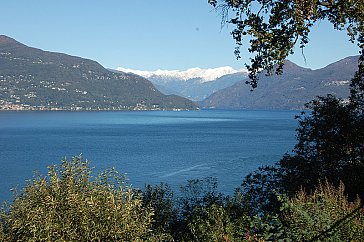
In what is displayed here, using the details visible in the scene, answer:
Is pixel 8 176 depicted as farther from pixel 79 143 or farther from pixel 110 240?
pixel 110 240

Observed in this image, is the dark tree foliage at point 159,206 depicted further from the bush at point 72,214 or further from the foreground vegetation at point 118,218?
→ the bush at point 72,214

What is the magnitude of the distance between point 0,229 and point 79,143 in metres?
104

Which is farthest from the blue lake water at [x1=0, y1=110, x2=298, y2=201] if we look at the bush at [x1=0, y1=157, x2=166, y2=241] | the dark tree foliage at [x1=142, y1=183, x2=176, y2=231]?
the bush at [x1=0, y1=157, x2=166, y2=241]

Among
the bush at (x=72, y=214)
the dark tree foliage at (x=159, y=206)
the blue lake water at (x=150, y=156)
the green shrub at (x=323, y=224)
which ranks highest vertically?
the green shrub at (x=323, y=224)

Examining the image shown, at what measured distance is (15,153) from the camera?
96.5 metres

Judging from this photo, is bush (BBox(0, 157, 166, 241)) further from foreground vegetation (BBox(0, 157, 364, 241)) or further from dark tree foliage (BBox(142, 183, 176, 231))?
dark tree foliage (BBox(142, 183, 176, 231))

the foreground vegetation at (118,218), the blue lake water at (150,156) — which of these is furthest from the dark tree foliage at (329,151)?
the blue lake water at (150,156)

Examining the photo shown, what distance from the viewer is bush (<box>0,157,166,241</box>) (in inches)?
535

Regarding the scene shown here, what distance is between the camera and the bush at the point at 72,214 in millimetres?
13586

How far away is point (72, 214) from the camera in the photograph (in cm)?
1416

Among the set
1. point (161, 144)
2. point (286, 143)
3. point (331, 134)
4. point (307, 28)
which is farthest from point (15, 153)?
point (307, 28)

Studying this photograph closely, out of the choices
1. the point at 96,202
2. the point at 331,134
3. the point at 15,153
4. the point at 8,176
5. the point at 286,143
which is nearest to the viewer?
the point at 96,202

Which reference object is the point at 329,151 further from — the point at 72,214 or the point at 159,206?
the point at 72,214

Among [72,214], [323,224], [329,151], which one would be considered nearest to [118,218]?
[72,214]
